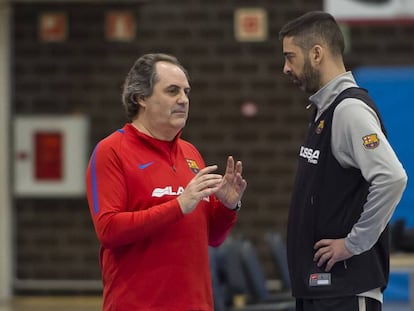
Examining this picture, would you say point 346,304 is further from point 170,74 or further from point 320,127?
point 170,74

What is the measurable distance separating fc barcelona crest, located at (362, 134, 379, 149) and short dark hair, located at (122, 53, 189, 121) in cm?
81

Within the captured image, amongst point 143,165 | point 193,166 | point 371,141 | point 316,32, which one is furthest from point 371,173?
point 143,165

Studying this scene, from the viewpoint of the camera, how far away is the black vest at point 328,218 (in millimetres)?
3938

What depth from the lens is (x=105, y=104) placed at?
13000mm

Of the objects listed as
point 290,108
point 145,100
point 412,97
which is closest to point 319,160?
point 145,100

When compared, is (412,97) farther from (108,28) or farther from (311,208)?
(311,208)

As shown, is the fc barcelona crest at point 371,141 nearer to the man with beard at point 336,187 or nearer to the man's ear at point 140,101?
the man with beard at point 336,187

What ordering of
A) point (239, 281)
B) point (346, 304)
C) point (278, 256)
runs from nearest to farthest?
point (346, 304), point (239, 281), point (278, 256)

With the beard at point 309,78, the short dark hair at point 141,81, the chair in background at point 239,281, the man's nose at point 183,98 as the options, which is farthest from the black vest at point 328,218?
the chair in background at point 239,281

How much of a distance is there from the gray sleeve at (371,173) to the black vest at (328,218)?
0.26ft

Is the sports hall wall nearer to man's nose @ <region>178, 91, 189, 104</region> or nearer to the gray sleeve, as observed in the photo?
man's nose @ <region>178, 91, 189, 104</region>

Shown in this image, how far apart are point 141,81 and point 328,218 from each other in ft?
2.93

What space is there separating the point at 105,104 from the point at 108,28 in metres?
0.95

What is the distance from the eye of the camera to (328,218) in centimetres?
396
